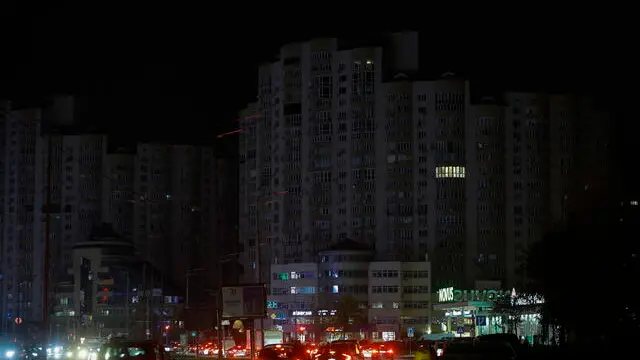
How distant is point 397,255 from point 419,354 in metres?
115

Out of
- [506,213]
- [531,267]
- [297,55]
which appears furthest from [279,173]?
[531,267]

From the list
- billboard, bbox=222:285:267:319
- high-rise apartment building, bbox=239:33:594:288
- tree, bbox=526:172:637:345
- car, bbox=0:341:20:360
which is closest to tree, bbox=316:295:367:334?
high-rise apartment building, bbox=239:33:594:288

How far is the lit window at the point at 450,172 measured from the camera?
6634 inches

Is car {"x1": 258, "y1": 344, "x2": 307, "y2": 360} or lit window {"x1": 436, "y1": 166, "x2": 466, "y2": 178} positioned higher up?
lit window {"x1": 436, "y1": 166, "x2": 466, "y2": 178}

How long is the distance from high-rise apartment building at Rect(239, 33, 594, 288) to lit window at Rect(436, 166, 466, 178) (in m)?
0.20

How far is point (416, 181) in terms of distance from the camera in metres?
169

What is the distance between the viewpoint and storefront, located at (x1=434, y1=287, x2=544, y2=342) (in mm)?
123037

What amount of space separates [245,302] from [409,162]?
345 ft

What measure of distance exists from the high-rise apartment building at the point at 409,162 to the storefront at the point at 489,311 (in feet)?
28.0

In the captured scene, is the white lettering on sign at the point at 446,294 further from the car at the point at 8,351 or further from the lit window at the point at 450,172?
the car at the point at 8,351

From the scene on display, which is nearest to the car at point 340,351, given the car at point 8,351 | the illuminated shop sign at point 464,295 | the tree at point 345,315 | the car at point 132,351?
the car at point 8,351

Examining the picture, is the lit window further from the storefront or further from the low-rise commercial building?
the storefront

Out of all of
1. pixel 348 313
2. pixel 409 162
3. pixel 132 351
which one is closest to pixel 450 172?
pixel 409 162

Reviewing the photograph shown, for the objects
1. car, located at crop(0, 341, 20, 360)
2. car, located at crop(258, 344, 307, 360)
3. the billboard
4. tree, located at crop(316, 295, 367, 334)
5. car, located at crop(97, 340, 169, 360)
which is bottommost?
tree, located at crop(316, 295, 367, 334)
